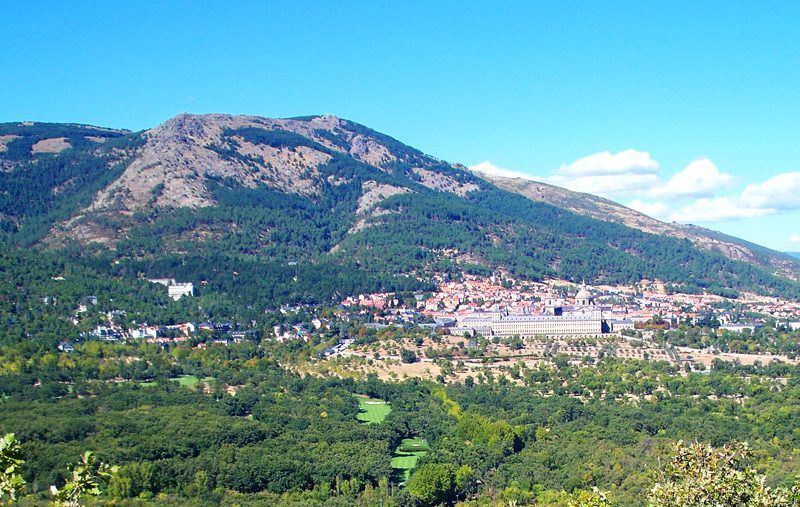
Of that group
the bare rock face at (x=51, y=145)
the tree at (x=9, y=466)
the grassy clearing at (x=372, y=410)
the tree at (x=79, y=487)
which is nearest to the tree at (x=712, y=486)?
the tree at (x=79, y=487)

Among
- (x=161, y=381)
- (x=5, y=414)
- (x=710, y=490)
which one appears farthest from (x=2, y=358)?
(x=710, y=490)

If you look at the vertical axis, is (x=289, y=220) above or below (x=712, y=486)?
above

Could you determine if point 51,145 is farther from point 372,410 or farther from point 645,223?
point 372,410

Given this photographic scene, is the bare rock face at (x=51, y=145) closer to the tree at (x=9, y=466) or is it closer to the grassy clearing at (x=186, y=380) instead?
the grassy clearing at (x=186, y=380)

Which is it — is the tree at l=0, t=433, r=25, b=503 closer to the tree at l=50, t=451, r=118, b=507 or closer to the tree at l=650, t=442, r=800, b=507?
the tree at l=50, t=451, r=118, b=507

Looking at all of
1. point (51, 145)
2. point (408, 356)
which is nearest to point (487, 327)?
point (408, 356)

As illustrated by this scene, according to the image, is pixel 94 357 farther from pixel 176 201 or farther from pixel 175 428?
pixel 176 201
